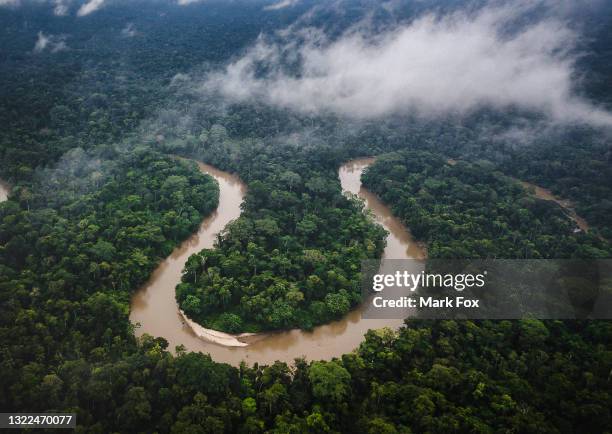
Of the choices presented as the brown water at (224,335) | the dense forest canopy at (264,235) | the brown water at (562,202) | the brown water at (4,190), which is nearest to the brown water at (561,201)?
the brown water at (562,202)

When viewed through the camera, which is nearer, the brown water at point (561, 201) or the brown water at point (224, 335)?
the brown water at point (224, 335)

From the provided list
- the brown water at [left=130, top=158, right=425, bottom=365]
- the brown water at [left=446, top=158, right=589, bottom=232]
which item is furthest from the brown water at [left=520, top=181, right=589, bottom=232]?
the brown water at [left=130, top=158, right=425, bottom=365]

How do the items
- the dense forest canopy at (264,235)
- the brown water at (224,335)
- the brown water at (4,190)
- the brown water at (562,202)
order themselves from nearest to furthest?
1. the dense forest canopy at (264,235)
2. the brown water at (224,335)
3. the brown water at (4,190)
4. the brown water at (562,202)

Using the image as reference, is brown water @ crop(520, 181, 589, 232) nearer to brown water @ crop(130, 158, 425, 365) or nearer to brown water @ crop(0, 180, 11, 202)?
brown water @ crop(130, 158, 425, 365)

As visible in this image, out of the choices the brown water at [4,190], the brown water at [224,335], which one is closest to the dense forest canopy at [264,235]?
the brown water at [224,335]

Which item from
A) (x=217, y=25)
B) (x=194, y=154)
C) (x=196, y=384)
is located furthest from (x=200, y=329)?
(x=217, y=25)

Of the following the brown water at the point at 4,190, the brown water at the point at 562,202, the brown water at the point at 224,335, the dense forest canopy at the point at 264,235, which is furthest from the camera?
the brown water at the point at 562,202

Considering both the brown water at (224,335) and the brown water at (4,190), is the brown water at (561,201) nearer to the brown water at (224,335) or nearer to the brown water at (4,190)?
the brown water at (224,335)

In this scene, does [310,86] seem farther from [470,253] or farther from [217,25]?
[470,253]

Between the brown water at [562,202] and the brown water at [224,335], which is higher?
the brown water at [562,202]
